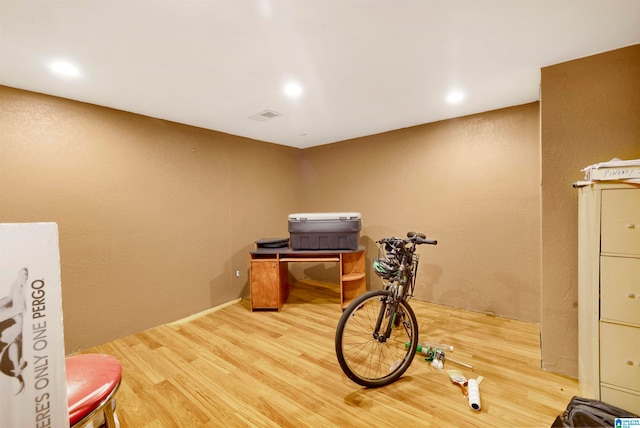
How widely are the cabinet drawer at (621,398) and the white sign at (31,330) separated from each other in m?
2.56

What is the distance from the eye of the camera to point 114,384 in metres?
1.01

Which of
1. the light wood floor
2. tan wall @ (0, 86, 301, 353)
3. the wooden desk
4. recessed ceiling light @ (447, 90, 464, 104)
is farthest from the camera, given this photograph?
the wooden desk

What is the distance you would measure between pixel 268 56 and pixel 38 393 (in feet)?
6.53

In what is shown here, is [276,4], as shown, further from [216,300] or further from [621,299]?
[216,300]

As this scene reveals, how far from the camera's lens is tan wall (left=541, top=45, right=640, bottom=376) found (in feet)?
5.90

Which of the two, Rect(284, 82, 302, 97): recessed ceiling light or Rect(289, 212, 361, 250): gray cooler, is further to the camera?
Rect(289, 212, 361, 250): gray cooler

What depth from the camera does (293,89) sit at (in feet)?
7.70

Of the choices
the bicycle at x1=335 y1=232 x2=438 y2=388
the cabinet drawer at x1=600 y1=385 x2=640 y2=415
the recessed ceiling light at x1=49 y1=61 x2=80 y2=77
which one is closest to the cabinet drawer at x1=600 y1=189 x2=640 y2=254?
the cabinet drawer at x1=600 y1=385 x2=640 y2=415

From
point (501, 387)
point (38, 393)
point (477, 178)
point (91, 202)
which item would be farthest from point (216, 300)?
point (477, 178)

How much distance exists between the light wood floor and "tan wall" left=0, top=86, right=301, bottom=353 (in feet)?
1.48

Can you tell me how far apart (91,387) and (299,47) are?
2024mm

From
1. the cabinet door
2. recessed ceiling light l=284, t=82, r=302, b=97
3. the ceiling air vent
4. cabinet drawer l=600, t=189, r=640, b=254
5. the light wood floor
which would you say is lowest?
the light wood floor

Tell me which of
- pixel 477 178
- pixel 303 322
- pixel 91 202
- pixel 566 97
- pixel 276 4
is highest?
pixel 276 4

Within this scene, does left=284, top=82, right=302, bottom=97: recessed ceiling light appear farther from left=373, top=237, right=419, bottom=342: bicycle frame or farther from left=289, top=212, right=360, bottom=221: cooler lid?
left=373, top=237, right=419, bottom=342: bicycle frame
